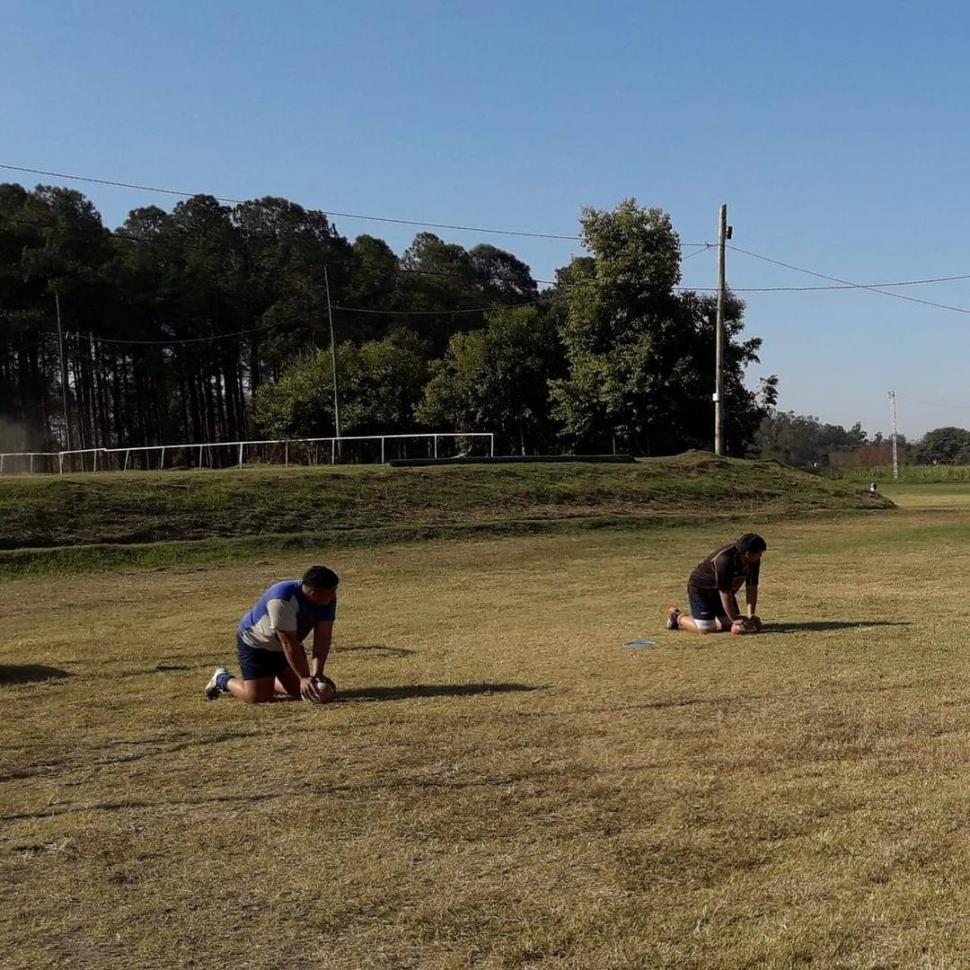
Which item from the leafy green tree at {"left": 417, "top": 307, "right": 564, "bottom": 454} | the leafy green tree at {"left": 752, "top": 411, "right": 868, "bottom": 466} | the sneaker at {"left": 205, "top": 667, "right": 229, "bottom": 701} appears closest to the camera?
the sneaker at {"left": 205, "top": 667, "right": 229, "bottom": 701}

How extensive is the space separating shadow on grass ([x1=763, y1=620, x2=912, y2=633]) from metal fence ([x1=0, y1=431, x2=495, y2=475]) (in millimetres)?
29534

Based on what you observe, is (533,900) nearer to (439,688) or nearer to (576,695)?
(576,695)

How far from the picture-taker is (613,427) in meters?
49.1

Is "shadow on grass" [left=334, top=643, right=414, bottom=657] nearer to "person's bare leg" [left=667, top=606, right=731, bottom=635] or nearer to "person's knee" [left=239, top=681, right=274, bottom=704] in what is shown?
"person's knee" [left=239, top=681, right=274, bottom=704]

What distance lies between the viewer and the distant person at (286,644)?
26.6ft

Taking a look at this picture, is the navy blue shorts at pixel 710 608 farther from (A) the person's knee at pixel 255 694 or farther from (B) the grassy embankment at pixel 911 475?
(B) the grassy embankment at pixel 911 475

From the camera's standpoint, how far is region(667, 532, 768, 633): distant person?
10688 mm

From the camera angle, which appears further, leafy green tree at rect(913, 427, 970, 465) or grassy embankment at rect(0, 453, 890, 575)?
leafy green tree at rect(913, 427, 970, 465)

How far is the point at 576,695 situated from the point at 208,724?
8.92 feet

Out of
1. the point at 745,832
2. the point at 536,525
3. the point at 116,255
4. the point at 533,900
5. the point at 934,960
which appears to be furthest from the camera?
the point at 116,255

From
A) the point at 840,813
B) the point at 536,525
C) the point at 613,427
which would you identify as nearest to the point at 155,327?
the point at 613,427

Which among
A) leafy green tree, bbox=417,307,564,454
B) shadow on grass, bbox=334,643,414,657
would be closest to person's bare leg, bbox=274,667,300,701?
shadow on grass, bbox=334,643,414,657

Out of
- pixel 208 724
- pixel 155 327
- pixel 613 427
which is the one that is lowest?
pixel 208 724

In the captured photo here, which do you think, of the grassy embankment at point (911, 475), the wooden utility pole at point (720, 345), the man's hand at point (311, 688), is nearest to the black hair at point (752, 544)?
the man's hand at point (311, 688)
